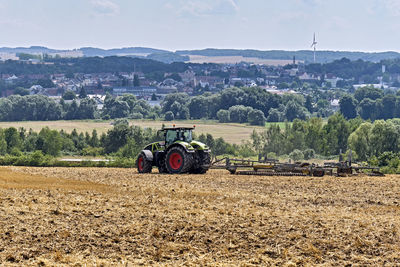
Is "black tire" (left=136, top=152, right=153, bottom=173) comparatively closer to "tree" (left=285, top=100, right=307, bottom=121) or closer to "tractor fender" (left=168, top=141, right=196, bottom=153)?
"tractor fender" (left=168, top=141, right=196, bottom=153)

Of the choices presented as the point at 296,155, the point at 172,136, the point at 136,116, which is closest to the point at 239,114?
the point at 136,116

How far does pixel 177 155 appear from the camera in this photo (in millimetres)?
38781

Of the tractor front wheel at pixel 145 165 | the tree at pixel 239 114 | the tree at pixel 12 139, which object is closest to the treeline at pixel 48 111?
the tree at pixel 239 114

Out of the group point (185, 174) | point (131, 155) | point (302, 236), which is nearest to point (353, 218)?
point (302, 236)

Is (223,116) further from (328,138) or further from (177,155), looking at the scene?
(177,155)

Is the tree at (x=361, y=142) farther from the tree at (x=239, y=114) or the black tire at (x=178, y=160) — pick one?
the tree at (x=239, y=114)

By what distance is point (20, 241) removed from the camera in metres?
20.8

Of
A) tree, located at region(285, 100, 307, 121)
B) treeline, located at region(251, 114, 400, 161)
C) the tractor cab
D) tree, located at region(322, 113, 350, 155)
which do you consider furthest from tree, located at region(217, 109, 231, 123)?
the tractor cab

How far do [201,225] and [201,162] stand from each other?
54.7 feet

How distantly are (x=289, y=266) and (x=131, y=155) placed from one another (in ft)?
184

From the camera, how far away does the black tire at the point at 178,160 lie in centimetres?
3800

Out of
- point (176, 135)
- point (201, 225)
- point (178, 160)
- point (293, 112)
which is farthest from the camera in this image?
point (293, 112)

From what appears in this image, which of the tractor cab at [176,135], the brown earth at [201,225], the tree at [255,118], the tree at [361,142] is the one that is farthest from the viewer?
the tree at [255,118]

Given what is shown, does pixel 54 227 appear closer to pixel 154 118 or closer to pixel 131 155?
pixel 131 155
